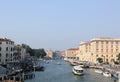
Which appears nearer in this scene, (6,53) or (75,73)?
(75,73)

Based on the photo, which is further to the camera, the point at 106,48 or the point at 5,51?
the point at 106,48

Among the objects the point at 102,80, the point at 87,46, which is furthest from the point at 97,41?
the point at 102,80

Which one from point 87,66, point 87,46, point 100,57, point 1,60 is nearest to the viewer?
point 1,60

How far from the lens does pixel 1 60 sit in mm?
65062

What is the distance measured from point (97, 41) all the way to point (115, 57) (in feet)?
23.5

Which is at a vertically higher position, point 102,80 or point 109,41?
point 109,41

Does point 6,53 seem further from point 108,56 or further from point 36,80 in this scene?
point 108,56

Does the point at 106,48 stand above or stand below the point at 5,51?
above

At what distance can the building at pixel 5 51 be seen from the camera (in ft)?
217

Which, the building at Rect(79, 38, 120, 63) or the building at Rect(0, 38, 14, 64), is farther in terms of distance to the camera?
the building at Rect(79, 38, 120, 63)

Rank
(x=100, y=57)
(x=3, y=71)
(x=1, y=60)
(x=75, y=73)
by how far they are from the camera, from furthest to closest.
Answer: (x=100, y=57) → (x=1, y=60) → (x=75, y=73) → (x=3, y=71)

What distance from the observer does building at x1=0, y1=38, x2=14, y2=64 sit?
66.1 meters

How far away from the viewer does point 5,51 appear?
67438 mm

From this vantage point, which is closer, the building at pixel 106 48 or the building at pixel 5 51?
the building at pixel 5 51
